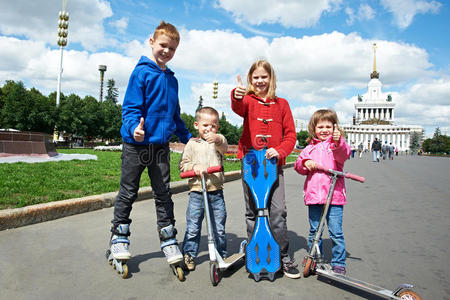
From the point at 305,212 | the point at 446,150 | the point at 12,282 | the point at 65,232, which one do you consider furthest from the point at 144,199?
the point at 446,150

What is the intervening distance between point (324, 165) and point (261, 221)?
32.3 inches

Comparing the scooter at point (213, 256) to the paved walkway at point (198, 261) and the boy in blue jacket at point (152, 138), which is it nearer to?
the paved walkway at point (198, 261)

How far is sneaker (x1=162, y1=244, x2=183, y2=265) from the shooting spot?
2.92 meters

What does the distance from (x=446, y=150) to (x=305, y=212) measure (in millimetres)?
129342

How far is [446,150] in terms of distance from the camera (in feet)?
373

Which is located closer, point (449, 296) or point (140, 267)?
point (449, 296)

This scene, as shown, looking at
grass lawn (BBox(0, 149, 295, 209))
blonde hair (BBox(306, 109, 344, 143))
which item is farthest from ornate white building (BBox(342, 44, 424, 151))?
blonde hair (BBox(306, 109, 344, 143))

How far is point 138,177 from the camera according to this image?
310 centimetres

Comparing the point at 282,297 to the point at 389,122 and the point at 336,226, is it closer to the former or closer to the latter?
the point at 336,226

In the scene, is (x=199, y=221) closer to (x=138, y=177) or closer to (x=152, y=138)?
(x=138, y=177)

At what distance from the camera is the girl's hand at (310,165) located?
10.4ft

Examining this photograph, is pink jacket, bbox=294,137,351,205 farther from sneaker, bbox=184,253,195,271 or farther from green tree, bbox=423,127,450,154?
green tree, bbox=423,127,450,154

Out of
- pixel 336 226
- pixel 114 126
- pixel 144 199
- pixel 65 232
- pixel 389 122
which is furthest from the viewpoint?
pixel 389 122

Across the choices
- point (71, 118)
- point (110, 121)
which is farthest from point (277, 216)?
point (110, 121)
